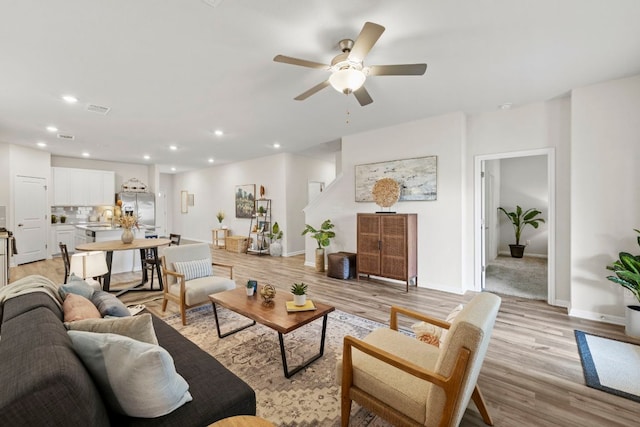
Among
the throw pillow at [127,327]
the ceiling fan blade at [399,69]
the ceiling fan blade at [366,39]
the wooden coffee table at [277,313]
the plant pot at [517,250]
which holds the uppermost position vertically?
the ceiling fan blade at [366,39]

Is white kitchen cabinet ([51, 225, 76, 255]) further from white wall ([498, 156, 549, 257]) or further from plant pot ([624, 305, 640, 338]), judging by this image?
white wall ([498, 156, 549, 257])

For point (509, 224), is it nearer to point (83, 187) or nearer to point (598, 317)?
point (598, 317)

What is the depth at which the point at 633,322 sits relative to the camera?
2881 mm

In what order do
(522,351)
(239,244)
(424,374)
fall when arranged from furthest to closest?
1. (239,244)
2. (522,351)
3. (424,374)

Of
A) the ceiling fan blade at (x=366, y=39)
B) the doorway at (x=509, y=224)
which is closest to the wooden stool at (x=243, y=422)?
the ceiling fan blade at (x=366, y=39)

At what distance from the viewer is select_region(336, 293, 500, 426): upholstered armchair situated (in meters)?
1.26

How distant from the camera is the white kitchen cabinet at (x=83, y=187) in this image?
7.41 metres

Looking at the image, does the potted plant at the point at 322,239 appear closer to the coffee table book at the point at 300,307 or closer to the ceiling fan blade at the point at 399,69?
the coffee table book at the point at 300,307

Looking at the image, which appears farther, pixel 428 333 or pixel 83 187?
pixel 83 187

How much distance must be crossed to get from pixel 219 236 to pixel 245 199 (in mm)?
1982

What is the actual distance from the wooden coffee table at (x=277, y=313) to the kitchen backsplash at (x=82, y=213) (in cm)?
790

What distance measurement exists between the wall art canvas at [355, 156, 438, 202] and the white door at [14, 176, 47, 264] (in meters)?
7.84

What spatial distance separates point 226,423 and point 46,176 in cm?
909

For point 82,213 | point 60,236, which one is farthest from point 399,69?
point 82,213
